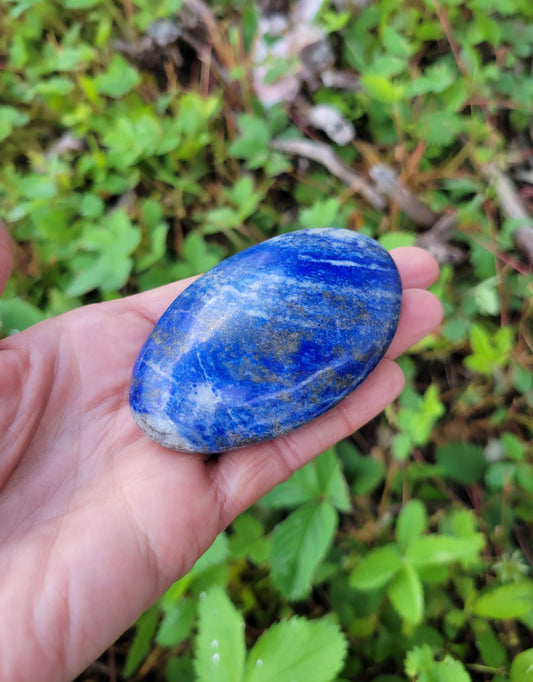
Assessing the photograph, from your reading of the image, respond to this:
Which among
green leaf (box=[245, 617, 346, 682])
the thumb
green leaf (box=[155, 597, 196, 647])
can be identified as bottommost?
green leaf (box=[155, 597, 196, 647])

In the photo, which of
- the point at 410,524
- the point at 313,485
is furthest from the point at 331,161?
the point at 410,524

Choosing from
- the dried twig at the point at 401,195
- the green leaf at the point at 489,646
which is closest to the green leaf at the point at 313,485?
the green leaf at the point at 489,646

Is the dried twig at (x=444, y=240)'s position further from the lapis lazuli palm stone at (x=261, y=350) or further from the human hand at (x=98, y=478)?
the lapis lazuli palm stone at (x=261, y=350)

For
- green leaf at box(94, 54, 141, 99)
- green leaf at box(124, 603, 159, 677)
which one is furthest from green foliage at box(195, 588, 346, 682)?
green leaf at box(94, 54, 141, 99)

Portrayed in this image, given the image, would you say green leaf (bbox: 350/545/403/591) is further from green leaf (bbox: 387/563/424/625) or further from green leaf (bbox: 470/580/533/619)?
green leaf (bbox: 470/580/533/619)

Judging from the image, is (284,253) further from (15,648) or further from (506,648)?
(506,648)

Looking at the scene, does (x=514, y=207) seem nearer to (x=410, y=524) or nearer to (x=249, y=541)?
(x=410, y=524)
